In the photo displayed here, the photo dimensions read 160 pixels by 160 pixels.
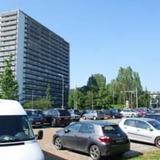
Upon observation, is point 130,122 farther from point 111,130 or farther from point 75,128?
point 111,130

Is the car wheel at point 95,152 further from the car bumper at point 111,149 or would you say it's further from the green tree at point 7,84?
the green tree at point 7,84

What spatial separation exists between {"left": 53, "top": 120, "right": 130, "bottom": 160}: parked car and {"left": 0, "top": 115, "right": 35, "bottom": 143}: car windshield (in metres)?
5.83

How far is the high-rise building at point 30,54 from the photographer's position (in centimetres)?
14612

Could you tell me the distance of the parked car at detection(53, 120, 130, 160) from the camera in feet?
49.5

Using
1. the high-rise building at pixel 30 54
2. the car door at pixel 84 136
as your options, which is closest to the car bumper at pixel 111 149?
the car door at pixel 84 136

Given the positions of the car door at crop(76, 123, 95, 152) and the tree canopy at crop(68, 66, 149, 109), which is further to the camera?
the tree canopy at crop(68, 66, 149, 109)

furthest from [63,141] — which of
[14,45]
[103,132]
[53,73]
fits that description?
[53,73]

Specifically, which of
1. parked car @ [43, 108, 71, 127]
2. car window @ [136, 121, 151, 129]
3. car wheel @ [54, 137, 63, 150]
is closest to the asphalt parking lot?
A: car wheel @ [54, 137, 63, 150]

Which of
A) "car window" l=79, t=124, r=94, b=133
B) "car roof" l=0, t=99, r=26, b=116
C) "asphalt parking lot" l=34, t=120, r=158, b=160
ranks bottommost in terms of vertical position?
"asphalt parking lot" l=34, t=120, r=158, b=160

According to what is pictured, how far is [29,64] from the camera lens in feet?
494

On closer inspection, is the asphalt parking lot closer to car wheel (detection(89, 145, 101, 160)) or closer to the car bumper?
car wheel (detection(89, 145, 101, 160))

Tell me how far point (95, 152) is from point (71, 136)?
5.97 ft

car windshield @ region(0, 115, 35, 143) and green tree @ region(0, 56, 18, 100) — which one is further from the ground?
green tree @ region(0, 56, 18, 100)

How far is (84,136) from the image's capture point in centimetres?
1598
